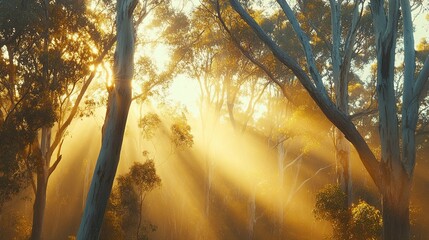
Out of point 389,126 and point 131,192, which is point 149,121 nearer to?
point 131,192

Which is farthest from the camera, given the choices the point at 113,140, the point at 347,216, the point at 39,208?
the point at 39,208

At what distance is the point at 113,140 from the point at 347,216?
23.6ft

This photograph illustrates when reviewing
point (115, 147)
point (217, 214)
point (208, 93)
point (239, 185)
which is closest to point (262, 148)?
point (239, 185)

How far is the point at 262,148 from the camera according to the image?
89.9 feet

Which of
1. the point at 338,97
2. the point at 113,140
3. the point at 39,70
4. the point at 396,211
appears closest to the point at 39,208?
the point at 39,70

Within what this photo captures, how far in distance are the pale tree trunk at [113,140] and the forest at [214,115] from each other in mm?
24

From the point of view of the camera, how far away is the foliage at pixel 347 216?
1070 cm

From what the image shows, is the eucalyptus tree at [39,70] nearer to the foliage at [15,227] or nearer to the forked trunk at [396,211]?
the foliage at [15,227]

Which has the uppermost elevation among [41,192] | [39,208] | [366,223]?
[366,223]

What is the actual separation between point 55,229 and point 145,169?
12.5 meters

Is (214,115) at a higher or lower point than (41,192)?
higher

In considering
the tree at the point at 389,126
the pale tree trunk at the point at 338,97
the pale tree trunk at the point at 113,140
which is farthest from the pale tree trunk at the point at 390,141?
the pale tree trunk at the point at 338,97

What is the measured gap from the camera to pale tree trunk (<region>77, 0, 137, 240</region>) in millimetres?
7094

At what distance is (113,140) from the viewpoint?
23.9 ft
